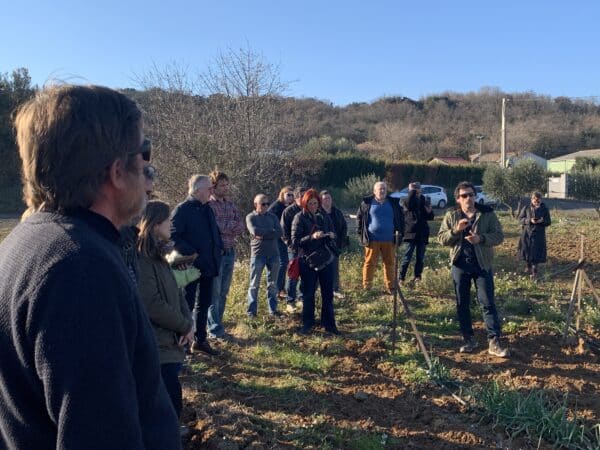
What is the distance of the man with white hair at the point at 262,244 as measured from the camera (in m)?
6.86

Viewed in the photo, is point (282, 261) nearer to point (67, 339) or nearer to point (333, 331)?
point (333, 331)

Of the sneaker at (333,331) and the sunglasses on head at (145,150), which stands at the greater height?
the sunglasses on head at (145,150)

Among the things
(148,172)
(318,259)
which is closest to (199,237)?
(318,259)

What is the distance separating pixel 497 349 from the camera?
5594 mm

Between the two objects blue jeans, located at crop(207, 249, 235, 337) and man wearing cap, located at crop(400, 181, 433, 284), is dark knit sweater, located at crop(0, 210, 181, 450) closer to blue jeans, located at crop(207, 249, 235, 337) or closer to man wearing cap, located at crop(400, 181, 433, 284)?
blue jeans, located at crop(207, 249, 235, 337)

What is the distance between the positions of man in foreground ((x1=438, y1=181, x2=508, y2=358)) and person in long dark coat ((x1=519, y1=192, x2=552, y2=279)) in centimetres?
436

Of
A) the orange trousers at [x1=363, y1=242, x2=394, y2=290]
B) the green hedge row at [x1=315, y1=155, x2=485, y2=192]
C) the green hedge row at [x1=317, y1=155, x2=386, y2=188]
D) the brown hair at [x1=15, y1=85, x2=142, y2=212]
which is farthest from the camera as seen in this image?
the green hedge row at [x1=315, y1=155, x2=485, y2=192]

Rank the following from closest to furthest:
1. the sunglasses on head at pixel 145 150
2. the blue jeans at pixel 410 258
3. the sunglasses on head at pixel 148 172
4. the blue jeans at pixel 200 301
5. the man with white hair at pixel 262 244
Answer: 1. the sunglasses on head at pixel 145 150
2. the sunglasses on head at pixel 148 172
3. the blue jeans at pixel 200 301
4. the man with white hair at pixel 262 244
5. the blue jeans at pixel 410 258

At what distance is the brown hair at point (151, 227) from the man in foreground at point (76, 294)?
2.03m

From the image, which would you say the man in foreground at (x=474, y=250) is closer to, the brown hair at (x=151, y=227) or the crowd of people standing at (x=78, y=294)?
the brown hair at (x=151, y=227)

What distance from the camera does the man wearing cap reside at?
28.7ft

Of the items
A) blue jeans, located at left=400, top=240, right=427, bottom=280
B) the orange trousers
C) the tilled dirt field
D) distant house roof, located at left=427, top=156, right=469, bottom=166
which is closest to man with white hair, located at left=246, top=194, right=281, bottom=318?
the tilled dirt field

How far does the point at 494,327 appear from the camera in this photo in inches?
223

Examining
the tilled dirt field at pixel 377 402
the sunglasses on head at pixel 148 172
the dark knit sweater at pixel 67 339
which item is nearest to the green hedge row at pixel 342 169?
the tilled dirt field at pixel 377 402
